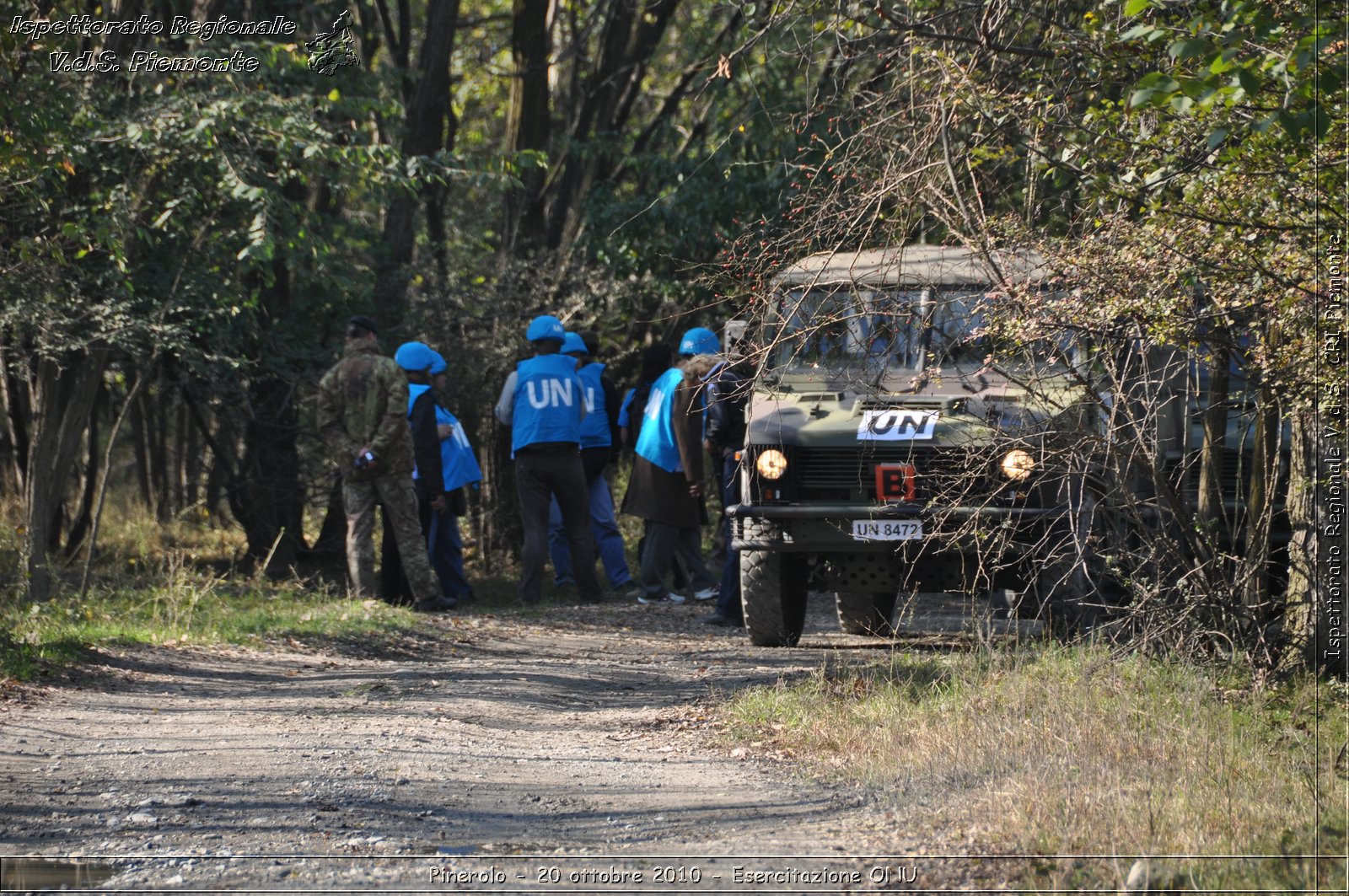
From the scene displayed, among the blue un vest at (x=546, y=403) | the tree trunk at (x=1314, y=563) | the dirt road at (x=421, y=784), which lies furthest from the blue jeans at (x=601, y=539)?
the tree trunk at (x=1314, y=563)

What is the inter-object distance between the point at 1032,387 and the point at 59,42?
6536 millimetres

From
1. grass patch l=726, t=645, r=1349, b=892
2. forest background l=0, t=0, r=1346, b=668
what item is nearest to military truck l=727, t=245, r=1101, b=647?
forest background l=0, t=0, r=1346, b=668

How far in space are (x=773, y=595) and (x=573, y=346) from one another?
432 cm

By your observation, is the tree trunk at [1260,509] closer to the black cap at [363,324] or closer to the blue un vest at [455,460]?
the black cap at [363,324]

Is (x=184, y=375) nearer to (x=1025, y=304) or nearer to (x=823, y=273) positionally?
(x=823, y=273)

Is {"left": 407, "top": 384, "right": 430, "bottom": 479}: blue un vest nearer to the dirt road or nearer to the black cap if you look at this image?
the black cap

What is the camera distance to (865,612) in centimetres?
1019

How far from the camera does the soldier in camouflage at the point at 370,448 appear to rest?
1058cm

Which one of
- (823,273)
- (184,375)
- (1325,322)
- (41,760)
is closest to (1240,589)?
(1325,322)

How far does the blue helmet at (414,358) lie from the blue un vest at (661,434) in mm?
1786

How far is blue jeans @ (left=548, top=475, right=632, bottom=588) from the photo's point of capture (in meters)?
12.4

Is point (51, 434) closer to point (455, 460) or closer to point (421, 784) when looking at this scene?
point (455, 460)

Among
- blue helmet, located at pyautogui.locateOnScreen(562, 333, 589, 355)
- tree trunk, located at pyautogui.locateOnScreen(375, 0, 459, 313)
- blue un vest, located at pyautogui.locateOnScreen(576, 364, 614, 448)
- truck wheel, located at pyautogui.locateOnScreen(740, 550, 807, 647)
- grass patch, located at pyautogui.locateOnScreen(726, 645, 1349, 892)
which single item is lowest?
grass patch, located at pyautogui.locateOnScreen(726, 645, 1349, 892)

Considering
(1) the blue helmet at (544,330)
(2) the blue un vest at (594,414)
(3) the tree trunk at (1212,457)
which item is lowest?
(3) the tree trunk at (1212,457)
